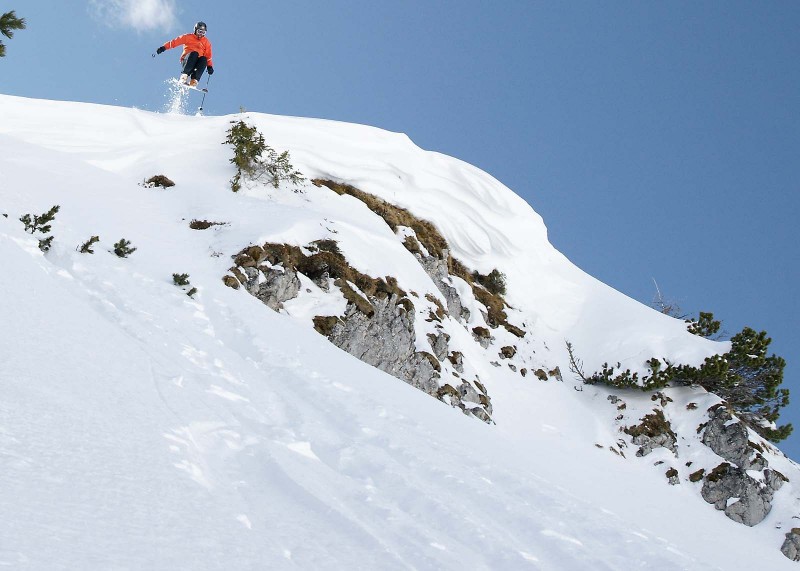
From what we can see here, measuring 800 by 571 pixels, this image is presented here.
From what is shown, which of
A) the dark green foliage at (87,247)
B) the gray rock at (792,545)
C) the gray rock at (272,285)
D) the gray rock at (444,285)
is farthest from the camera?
the gray rock at (444,285)

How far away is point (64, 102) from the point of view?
23812mm

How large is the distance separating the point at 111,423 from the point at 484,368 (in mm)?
16189

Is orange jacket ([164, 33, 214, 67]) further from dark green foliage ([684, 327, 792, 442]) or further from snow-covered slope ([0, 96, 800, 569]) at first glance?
dark green foliage ([684, 327, 792, 442])

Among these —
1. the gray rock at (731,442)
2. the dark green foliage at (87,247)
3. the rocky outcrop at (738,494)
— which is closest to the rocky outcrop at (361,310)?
the dark green foliage at (87,247)

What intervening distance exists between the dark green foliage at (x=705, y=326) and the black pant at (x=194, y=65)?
2179cm

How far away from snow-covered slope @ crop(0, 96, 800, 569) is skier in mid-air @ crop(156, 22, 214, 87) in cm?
417

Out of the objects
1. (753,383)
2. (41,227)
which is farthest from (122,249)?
(753,383)

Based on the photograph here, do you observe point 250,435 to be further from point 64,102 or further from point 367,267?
point 64,102

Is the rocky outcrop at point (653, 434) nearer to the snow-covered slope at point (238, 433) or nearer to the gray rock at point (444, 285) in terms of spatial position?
the snow-covered slope at point (238, 433)

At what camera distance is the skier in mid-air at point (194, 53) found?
21953mm

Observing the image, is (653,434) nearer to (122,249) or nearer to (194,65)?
(122,249)

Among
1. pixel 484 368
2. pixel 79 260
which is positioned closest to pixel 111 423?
pixel 79 260

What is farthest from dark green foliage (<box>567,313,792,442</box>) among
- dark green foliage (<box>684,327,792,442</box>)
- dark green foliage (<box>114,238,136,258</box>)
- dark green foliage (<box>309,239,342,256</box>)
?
dark green foliage (<box>114,238,136,258</box>)

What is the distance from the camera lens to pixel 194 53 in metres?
22.4
